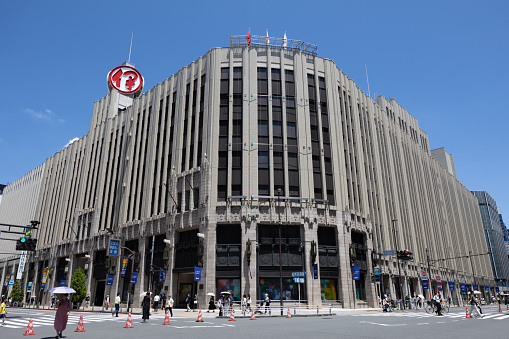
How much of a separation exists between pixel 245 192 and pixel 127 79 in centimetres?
3459

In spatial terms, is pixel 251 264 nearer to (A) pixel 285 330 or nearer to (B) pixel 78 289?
(A) pixel 285 330

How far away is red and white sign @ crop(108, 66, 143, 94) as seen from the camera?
200 ft

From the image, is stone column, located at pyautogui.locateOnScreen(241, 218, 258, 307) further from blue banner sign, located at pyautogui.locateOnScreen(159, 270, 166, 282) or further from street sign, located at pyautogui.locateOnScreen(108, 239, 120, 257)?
street sign, located at pyautogui.locateOnScreen(108, 239, 120, 257)

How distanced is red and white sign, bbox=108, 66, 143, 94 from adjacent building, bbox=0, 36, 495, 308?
25cm

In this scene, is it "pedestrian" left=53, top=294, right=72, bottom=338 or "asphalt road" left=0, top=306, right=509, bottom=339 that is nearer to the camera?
"pedestrian" left=53, top=294, right=72, bottom=338

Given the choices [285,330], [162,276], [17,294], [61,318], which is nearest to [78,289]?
[162,276]

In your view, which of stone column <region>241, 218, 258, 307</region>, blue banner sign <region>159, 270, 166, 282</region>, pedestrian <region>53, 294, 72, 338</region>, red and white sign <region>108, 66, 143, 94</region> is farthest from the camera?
red and white sign <region>108, 66, 143, 94</region>

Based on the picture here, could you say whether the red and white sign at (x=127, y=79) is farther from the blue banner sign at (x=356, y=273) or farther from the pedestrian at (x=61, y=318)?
the pedestrian at (x=61, y=318)

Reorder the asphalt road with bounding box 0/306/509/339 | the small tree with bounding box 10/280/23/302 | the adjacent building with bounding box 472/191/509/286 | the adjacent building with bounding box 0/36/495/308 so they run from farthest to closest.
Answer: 1. the adjacent building with bounding box 472/191/509/286
2. the small tree with bounding box 10/280/23/302
3. the adjacent building with bounding box 0/36/495/308
4. the asphalt road with bounding box 0/306/509/339

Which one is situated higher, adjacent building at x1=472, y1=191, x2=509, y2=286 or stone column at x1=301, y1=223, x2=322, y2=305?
adjacent building at x1=472, y1=191, x2=509, y2=286

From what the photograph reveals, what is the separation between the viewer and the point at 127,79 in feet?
A: 203

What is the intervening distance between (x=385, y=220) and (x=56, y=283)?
187ft

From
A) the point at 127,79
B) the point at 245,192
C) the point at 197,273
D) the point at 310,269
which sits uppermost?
the point at 127,79

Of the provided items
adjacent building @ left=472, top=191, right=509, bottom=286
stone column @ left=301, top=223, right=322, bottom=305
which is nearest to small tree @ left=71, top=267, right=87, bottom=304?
stone column @ left=301, top=223, right=322, bottom=305
